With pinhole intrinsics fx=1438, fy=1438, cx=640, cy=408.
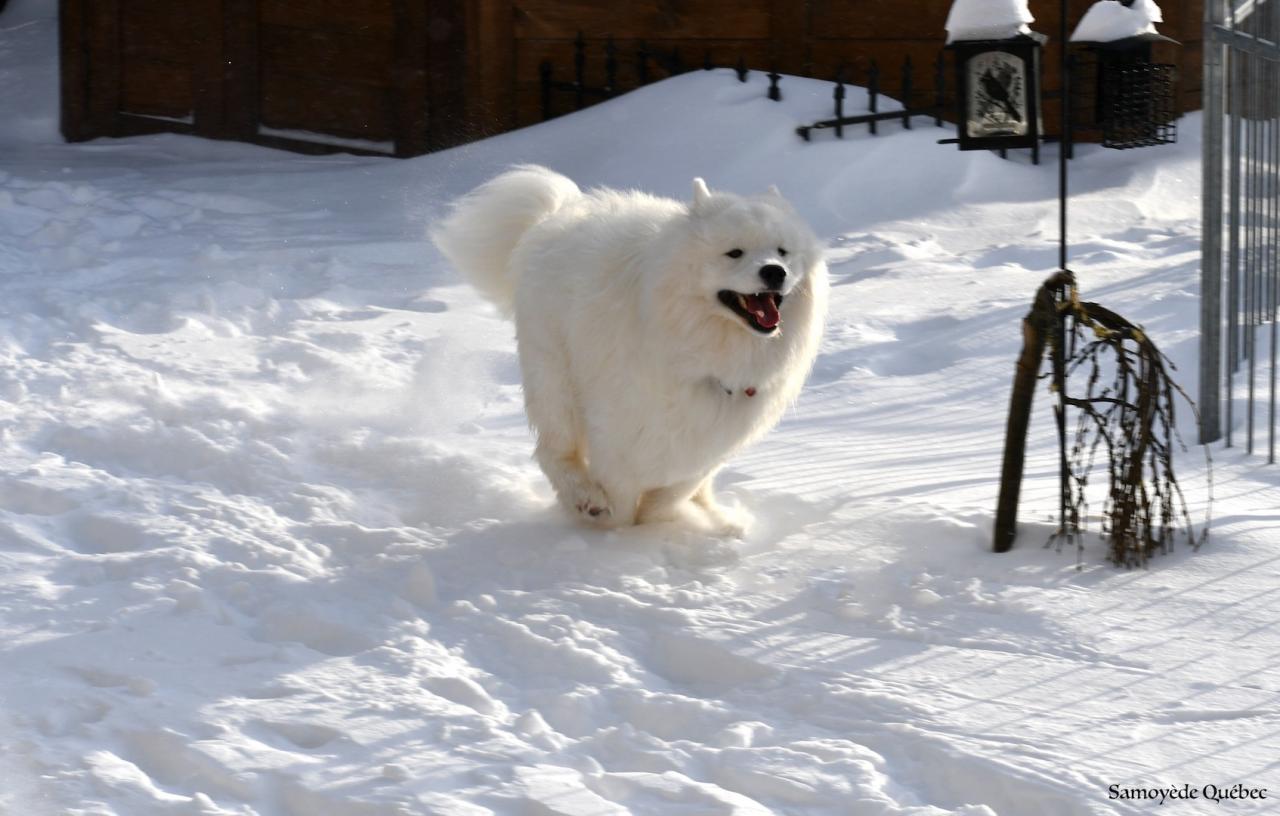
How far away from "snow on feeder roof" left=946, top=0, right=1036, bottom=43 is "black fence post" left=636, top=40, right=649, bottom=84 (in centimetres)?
777

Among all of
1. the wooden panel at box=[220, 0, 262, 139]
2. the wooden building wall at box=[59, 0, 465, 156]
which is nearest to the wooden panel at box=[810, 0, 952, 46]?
the wooden building wall at box=[59, 0, 465, 156]

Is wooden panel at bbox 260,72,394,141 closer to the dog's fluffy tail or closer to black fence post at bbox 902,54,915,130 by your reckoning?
black fence post at bbox 902,54,915,130

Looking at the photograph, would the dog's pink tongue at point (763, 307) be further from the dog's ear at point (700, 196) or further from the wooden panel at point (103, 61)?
the wooden panel at point (103, 61)

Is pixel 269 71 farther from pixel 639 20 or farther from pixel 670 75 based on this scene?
pixel 670 75

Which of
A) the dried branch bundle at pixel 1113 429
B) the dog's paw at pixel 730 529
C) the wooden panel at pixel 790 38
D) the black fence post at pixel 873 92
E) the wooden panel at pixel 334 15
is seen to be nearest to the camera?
the dried branch bundle at pixel 1113 429

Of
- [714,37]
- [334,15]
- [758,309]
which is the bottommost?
[758,309]

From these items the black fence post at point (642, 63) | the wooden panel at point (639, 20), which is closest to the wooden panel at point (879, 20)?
the wooden panel at point (639, 20)

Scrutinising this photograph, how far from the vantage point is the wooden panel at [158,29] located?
1380 cm

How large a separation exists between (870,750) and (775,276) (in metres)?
1.60

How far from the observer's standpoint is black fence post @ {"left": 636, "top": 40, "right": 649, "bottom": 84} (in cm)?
1218

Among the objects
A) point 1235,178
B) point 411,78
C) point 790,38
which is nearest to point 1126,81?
point 1235,178

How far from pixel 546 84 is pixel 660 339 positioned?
7.96 metres

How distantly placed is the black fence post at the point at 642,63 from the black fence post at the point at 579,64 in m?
0.46

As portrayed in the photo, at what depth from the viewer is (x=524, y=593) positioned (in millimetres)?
4410
